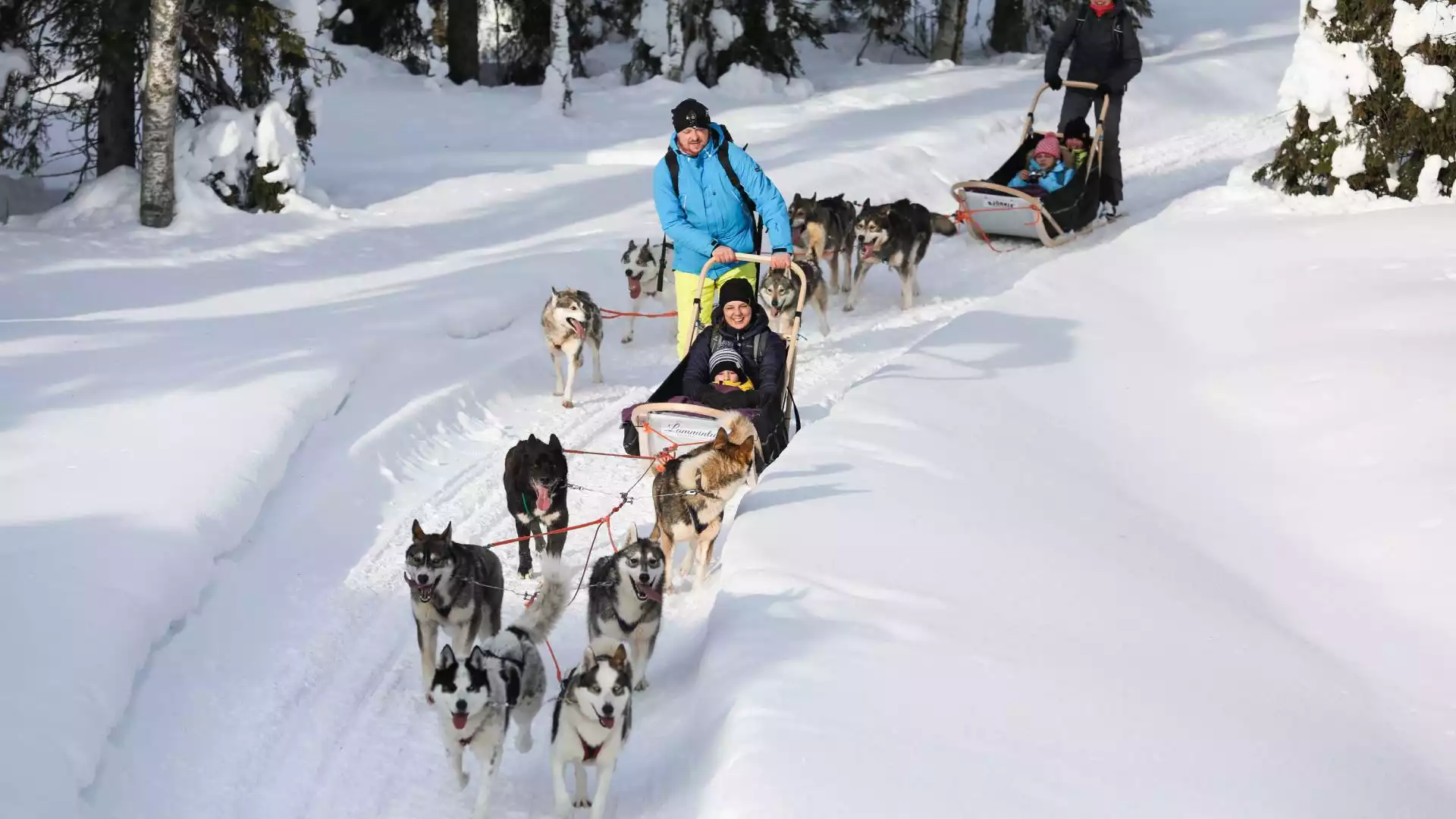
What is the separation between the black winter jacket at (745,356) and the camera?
6711 millimetres

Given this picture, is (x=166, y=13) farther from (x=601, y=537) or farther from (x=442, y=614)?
(x=442, y=614)

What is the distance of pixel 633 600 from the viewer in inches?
197

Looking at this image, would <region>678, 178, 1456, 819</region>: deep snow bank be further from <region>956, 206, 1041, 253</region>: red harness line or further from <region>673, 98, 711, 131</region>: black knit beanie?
<region>956, 206, 1041, 253</region>: red harness line

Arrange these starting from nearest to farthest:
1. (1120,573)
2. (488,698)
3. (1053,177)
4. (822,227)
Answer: (488,698) < (1120,573) < (822,227) < (1053,177)

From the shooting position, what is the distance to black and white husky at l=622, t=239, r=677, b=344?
9305mm

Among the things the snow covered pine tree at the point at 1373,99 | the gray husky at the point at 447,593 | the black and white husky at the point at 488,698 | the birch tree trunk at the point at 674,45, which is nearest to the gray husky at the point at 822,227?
the snow covered pine tree at the point at 1373,99

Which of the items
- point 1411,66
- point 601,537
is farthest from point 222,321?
point 1411,66

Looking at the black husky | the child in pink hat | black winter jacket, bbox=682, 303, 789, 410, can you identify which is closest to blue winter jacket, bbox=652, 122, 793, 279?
black winter jacket, bbox=682, 303, 789, 410

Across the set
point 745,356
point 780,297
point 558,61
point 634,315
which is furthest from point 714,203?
point 558,61

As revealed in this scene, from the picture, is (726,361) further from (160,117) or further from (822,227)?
(160,117)

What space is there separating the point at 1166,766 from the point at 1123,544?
1892 mm

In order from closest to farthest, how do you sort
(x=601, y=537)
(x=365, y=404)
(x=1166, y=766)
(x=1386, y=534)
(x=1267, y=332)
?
(x=1166, y=766), (x=1386, y=534), (x=601, y=537), (x=365, y=404), (x=1267, y=332)

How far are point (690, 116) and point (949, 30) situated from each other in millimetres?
15430

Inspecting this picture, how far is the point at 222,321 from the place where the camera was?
8984 millimetres
